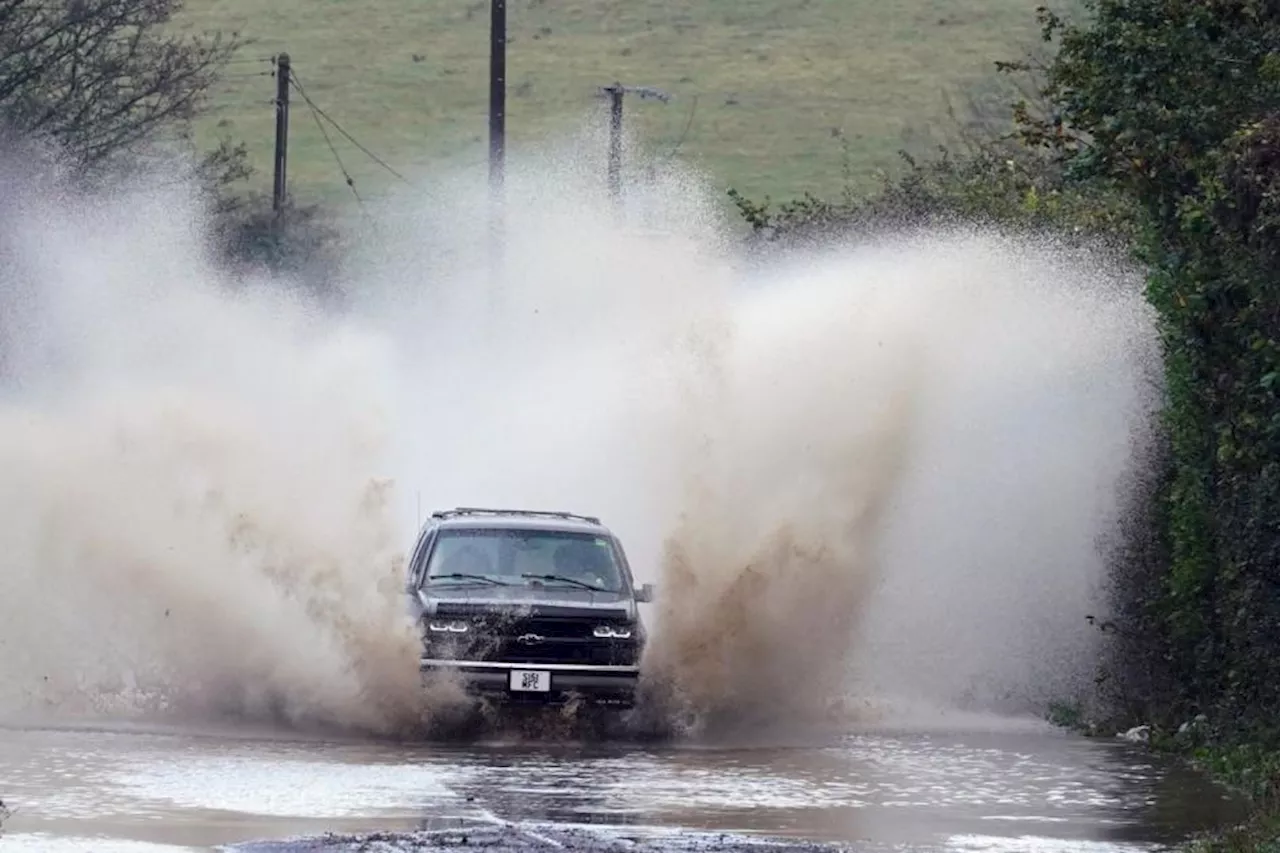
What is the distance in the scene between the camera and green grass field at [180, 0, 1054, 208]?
98750 millimetres

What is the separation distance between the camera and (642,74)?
106688 millimetres

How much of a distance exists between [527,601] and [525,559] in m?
1.19

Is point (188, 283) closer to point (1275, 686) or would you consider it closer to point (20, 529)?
point (20, 529)

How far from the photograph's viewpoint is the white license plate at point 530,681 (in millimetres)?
20516

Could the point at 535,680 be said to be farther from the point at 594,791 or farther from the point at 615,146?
the point at 615,146

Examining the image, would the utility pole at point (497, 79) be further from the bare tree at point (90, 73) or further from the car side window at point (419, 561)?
the car side window at point (419, 561)

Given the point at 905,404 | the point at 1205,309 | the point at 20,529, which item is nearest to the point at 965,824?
the point at 1205,309

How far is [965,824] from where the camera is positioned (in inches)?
632

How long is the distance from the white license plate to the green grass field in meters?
71.7

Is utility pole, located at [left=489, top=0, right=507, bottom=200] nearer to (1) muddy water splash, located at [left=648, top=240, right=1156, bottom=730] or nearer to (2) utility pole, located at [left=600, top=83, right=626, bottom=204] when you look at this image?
(2) utility pole, located at [left=600, top=83, right=626, bottom=204]

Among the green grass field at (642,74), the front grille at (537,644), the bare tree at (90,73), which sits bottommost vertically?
the front grille at (537,644)

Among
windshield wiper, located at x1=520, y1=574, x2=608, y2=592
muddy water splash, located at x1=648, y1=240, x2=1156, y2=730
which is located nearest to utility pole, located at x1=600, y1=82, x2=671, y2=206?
muddy water splash, located at x1=648, y1=240, x2=1156, y2=730

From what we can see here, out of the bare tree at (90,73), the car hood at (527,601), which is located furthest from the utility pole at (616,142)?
the car hood at (527,601)

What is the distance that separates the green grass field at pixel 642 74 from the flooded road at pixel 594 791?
72.3 m
